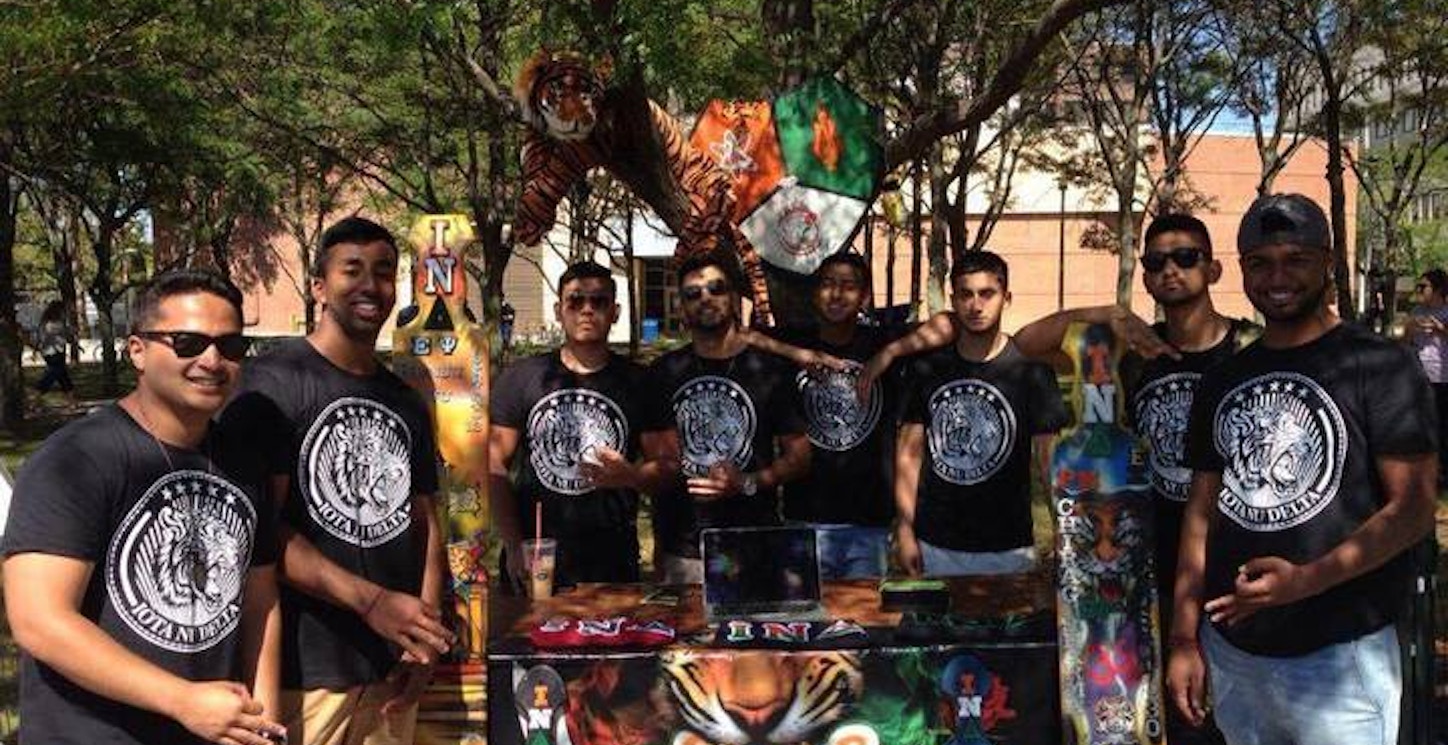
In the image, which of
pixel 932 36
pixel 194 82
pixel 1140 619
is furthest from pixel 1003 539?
pixel 194 82

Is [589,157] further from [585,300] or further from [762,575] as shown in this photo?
[762,575]

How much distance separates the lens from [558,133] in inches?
221

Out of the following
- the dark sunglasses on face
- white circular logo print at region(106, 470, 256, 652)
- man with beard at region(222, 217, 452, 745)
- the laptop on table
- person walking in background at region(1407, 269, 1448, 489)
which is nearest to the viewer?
white circular logo print at region(106, 470, 256, 652)

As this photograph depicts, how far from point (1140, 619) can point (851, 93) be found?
3.23 meters

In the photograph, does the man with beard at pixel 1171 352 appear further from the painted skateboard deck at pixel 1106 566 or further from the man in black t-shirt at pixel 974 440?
the man in black t-shirt at pixel 974 440

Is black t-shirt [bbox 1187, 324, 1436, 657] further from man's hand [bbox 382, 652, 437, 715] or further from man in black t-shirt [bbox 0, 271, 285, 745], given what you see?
man in black t-shirt [bbox 0, 271, 285, 745]

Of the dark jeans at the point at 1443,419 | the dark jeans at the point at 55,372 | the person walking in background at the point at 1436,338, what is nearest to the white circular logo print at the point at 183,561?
the dark jeans at the point at 1443,419

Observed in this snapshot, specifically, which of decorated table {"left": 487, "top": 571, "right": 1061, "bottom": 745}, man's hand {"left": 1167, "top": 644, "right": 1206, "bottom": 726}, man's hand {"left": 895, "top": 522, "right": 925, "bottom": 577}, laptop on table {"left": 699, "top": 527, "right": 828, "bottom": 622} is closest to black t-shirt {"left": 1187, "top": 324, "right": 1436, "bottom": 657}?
man's hand {"left": 1167, "top": 644, "right": 1206, "bottom": 726}

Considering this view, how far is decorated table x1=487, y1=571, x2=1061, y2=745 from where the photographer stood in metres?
3.46

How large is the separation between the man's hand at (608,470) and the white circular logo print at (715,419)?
1.06ft

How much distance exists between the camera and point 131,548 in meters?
2.45

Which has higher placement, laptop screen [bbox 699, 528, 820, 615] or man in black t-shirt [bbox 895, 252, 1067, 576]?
man in black t-shirt [bbox 895, 252, 1067, 576]

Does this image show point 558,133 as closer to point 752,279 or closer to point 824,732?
point 752,279

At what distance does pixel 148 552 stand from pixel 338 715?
0.77 meters
